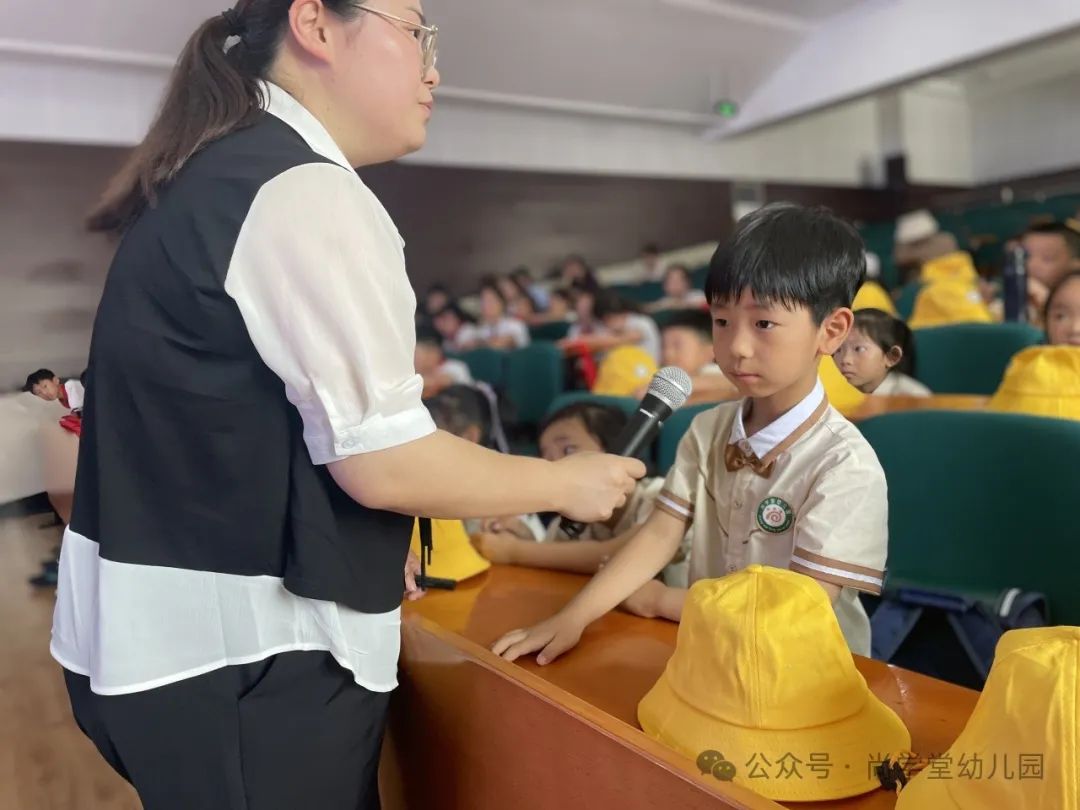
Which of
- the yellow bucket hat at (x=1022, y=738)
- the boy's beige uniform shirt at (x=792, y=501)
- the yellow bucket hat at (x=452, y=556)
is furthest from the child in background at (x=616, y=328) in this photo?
the yellow bucket hat at (x=1022, y=738)

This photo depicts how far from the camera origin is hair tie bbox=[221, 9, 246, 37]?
2.68 feet

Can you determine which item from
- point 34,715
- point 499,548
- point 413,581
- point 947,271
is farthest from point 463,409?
point 947,271

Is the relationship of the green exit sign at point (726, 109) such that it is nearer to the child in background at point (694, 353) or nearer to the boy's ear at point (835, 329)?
the child in background at point (694, 353)

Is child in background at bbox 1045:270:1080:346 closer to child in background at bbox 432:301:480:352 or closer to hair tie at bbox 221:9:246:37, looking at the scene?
hair tie at bbox 221:9:246:37

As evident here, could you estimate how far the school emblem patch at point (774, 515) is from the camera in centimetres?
96

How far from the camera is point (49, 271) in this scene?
3.82 feet

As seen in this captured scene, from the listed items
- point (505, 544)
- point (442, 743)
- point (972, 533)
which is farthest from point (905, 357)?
point (442, 743)

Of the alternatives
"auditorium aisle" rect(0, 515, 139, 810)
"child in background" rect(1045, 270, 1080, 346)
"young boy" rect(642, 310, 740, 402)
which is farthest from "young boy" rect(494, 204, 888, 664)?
"child in background" rect(1045, 270, 1080, 346)

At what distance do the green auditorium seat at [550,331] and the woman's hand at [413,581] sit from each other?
4.50 m

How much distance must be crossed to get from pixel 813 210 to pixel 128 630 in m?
0.83

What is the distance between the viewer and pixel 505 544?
133 centimetres

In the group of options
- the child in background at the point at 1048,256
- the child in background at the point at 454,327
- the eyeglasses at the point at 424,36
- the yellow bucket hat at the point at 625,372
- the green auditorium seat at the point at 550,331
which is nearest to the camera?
the eyeglasses at the point at 424,36

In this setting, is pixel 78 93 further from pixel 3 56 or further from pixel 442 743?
pixel 442 743

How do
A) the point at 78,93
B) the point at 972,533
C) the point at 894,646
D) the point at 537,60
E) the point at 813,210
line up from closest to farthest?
the point at 813,210, the point at 894,646, the point at 972,533, the point at 78,93, the point at 537,60
